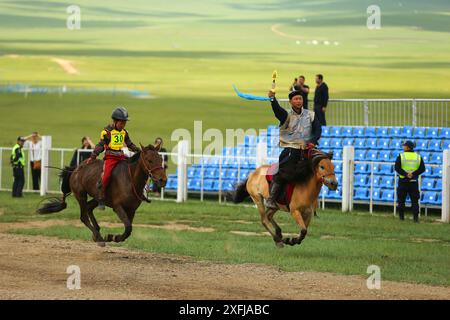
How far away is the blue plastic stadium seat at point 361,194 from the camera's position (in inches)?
1076

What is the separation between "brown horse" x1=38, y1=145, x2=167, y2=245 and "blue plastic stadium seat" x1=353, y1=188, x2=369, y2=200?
37.2 ft

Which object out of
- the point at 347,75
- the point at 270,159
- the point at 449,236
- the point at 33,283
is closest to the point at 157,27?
the point at 347,75

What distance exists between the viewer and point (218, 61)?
195 feet

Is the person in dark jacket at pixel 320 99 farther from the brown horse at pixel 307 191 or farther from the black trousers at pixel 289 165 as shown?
the black trousers at pixel 289 165

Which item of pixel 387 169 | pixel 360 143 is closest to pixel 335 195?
pixel 387 169

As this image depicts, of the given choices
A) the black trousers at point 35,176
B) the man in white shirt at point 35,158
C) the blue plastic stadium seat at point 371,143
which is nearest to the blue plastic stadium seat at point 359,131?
the blue plastic stadium seat at point 371,143

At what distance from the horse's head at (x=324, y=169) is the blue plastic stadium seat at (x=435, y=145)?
12.3 meters

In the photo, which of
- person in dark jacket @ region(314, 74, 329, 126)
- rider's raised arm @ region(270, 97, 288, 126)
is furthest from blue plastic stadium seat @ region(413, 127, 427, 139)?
rider's raised arm @ region(270, 97, 288, 126)

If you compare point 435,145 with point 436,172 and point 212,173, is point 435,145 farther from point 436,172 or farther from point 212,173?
point 212,173

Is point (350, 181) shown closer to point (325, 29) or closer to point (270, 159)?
point (270, 159)

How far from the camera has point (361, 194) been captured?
90.1ft

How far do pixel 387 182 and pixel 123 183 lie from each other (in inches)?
474

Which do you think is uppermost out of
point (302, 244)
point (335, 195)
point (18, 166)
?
point (18, 166)

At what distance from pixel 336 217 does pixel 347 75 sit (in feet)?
89.9
